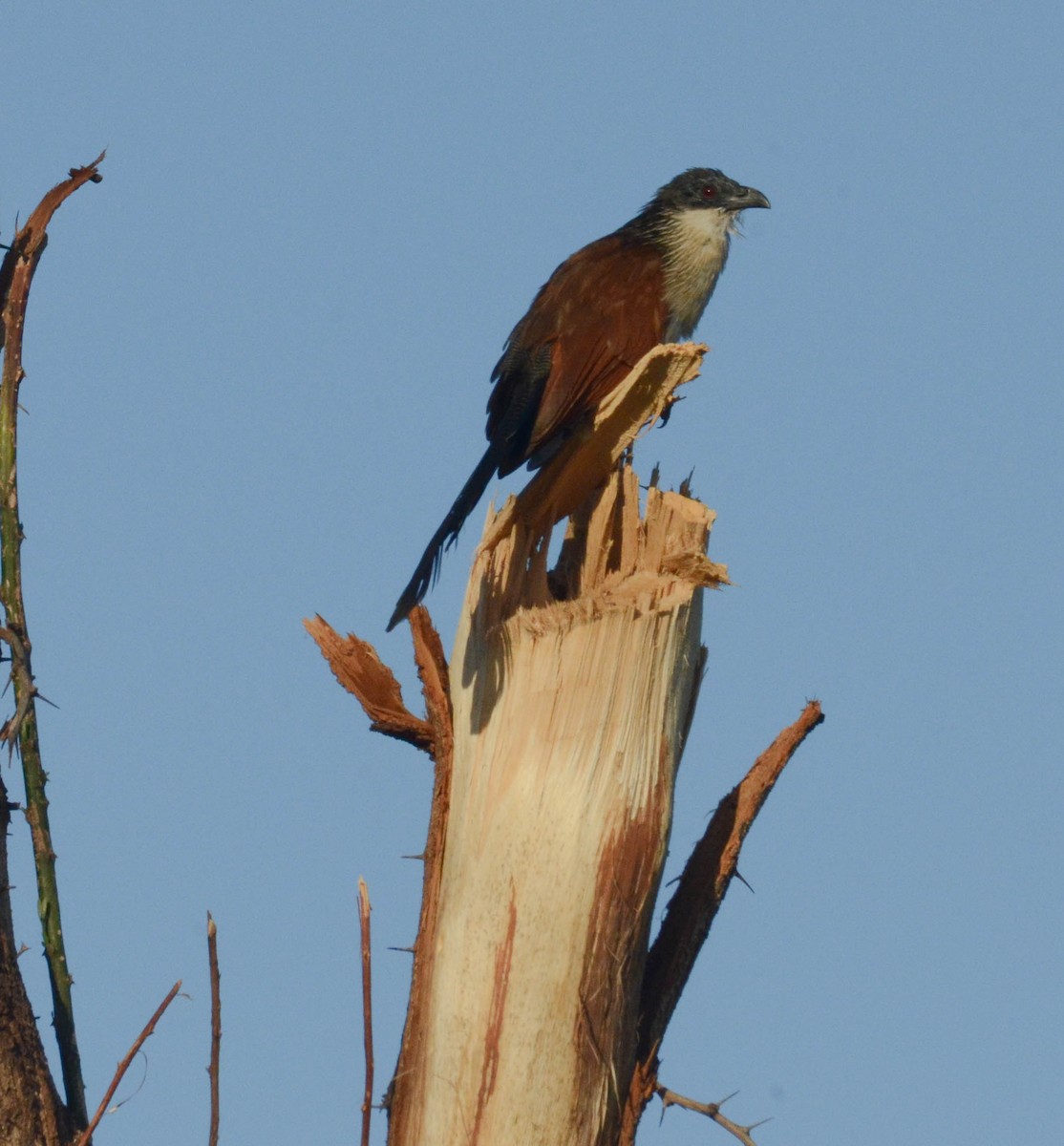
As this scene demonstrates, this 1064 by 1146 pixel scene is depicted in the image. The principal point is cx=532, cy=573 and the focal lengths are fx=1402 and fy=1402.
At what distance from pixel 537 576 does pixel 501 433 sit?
107 cm

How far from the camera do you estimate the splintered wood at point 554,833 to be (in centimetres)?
354

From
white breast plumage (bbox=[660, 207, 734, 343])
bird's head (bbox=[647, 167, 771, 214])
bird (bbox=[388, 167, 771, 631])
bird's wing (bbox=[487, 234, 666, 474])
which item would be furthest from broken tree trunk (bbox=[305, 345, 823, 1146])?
bird's head (bbox=[647, 167, 771, 214])

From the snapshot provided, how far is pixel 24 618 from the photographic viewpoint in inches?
141

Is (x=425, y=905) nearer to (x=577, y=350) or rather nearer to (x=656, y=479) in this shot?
(x=656, y=479)

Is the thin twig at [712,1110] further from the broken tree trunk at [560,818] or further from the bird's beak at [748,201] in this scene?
the bird's beak at [748,201]

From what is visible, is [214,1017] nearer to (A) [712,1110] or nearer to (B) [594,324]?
(A) [712,1110]

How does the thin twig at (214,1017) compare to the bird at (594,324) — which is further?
the bird at (594,324)

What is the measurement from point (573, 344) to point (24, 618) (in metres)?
2.57

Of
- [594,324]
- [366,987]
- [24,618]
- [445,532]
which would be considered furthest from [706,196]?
[366,987]

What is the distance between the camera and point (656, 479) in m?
4.40

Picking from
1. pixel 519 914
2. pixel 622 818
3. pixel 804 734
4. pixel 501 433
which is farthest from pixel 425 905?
pixel 501 433

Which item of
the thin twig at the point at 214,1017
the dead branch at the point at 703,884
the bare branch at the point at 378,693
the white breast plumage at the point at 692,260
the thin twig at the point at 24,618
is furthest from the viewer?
the white breast plumage at the point at 692,260

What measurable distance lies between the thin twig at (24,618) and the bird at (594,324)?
1.22 m

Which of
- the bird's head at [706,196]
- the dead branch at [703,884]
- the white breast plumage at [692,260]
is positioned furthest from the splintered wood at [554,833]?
the bird's head at [706,196]
